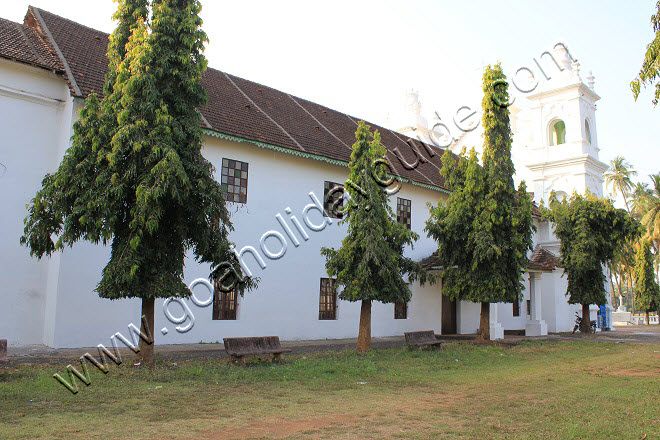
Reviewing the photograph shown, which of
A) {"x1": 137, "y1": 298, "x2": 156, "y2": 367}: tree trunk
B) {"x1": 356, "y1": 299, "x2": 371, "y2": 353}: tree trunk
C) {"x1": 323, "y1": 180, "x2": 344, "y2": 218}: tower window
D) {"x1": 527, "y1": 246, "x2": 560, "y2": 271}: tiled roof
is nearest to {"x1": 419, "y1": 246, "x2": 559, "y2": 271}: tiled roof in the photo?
{"x1": 527, "y1": 246, "x2": 560, "y2": 271}: tiled roof

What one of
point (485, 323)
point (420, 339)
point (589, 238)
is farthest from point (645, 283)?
point (420, 339)

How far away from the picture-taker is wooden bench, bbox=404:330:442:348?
16.3 metres

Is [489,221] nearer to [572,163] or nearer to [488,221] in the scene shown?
[488,221]

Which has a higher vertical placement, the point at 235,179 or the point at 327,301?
the point at 235,179

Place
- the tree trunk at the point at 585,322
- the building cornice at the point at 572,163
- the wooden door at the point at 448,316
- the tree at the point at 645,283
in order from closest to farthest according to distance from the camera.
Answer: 1. the wooden door at the point at 448,316
2. the tree trunk at the point at 585,322
3. the building cornice at the point at 572,163
4. the tree at the point at 645,283

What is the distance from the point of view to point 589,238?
25.2 metres

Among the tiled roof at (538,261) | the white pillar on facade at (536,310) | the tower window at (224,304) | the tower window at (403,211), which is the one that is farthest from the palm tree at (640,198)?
the tower window at (224,304)

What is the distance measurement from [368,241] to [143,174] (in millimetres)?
6416

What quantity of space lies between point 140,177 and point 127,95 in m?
1.76

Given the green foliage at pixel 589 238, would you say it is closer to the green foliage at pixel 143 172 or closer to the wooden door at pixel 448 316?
the wooden door at pixel 448 316

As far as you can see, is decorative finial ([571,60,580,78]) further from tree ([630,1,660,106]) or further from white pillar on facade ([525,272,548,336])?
tree ([630,1,660,106])

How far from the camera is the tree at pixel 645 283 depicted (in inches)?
1601

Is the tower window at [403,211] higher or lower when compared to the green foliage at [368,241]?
higher

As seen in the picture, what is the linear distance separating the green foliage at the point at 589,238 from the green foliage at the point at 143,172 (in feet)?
63.3
